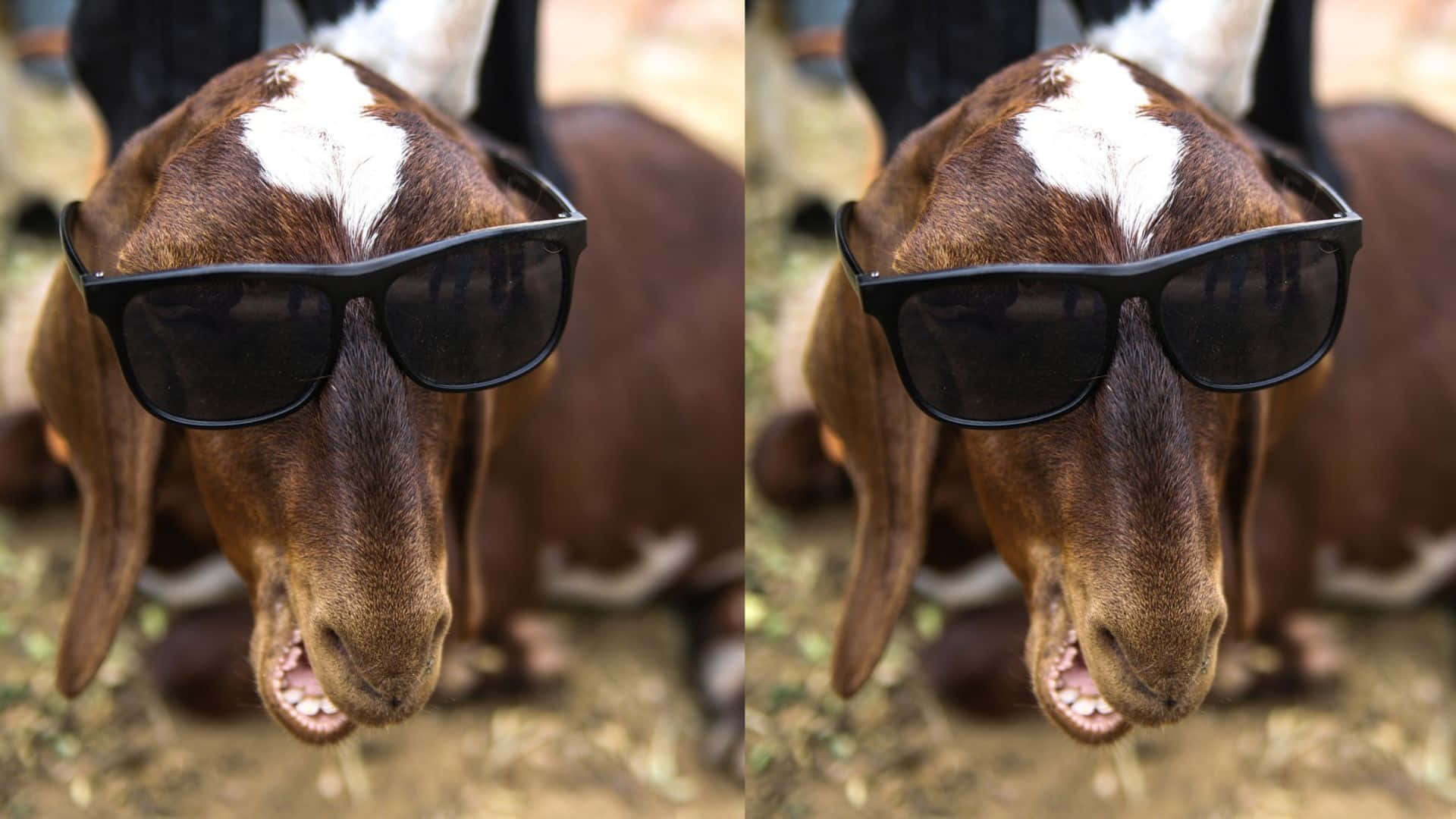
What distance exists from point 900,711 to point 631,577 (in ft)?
2.01

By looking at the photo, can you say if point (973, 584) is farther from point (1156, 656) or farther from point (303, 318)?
point (303, 318)

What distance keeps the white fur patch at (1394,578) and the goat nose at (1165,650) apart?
4.16ft

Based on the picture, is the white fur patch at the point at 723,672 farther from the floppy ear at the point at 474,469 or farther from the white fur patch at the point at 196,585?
the white fur patch at the point at 196,585

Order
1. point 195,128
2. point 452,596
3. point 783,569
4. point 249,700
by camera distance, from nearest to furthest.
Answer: point 195,128 < point 452,596 < point 249,700 < point 783,569

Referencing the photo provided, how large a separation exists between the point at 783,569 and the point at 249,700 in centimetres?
98

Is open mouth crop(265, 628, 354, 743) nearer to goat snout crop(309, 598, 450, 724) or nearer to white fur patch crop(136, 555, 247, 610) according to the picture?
goat snout crop(309, 598, 450, 724)

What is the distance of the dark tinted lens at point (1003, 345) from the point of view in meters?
1.39

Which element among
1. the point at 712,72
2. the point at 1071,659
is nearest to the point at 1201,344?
the point at 1071,659

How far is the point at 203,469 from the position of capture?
1525 millimetres

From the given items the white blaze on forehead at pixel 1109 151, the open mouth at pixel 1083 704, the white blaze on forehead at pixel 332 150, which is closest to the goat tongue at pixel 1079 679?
the open mouth at pixel 1083 704

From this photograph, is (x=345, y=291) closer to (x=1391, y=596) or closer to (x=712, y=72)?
(x=712, y=72)

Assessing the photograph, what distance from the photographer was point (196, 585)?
2.20 meters

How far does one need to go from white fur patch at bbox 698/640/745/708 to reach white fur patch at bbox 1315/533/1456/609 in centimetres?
114

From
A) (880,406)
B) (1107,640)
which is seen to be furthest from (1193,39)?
(1107,640)
